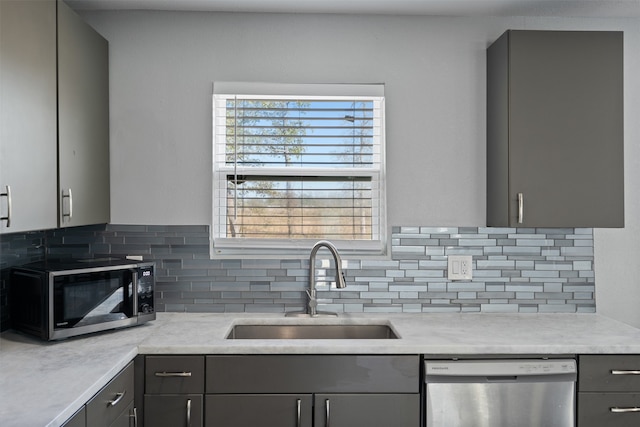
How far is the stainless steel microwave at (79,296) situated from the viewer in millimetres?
2096

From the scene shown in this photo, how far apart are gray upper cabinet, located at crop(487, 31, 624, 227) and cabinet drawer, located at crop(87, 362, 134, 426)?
1.69 m

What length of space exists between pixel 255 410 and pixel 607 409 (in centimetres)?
135

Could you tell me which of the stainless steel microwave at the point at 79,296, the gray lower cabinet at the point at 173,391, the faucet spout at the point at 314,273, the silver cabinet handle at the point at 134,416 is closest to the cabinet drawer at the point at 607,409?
the faucet spout at the point at 314,273

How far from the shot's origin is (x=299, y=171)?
2.81 m

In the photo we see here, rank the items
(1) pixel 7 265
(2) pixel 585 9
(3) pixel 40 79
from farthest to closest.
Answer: (2) pixel 585 9, (1) pixel 7 265, (3) pixel 40 79

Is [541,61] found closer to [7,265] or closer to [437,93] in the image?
[437,93]

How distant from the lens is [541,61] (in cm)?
248

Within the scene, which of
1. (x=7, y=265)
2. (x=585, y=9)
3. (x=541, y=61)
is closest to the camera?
(x=7, y=265)

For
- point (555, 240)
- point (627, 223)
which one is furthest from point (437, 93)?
point (627, 223)

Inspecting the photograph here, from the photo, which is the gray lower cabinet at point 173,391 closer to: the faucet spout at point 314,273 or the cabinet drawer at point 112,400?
the cabinet drawer at point 112,400

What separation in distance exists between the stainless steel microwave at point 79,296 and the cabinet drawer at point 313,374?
48 cm

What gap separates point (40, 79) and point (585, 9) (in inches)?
94.5

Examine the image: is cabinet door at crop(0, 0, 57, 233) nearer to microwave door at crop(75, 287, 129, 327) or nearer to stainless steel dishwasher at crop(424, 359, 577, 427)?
microwave door at crop(75, 287, 129, 327)

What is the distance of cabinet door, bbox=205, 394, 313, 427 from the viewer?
83.6 inches
